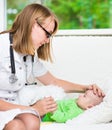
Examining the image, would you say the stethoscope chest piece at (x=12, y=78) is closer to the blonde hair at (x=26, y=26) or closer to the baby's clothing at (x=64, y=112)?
the blonde hair at (x=26, y=26)

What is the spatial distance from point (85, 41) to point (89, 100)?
58 centimetres

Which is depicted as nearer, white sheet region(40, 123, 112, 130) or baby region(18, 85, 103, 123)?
white sheet region(40, 123, 112, 130)

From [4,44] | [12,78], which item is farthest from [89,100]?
[4,44]

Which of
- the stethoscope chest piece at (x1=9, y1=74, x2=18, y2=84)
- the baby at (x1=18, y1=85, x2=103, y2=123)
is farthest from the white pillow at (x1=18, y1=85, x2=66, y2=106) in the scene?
the stethoscope chest piece at (x1=9, y1=74, x2=18, y2=84)

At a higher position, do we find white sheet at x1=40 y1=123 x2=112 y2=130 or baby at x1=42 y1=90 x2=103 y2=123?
white sheet at x1=40 y1=123 x2=112 y2=130

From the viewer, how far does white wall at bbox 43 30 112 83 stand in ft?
7.52

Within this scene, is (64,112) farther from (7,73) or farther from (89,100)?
(7,73)

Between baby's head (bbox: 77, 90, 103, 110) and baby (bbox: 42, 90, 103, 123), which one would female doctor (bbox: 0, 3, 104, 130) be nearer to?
baby (bbox: 42, 90, 103, 123)

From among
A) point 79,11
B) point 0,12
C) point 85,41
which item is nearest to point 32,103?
point 85,41

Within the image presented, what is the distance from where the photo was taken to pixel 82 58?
2328 millimetres

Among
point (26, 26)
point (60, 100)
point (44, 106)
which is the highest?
point (26, 26)

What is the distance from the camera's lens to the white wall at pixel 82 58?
229 centimetres

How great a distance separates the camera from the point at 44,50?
198cm

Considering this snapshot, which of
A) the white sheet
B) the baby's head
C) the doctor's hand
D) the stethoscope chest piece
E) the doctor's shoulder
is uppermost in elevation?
the doctor's shoulder
